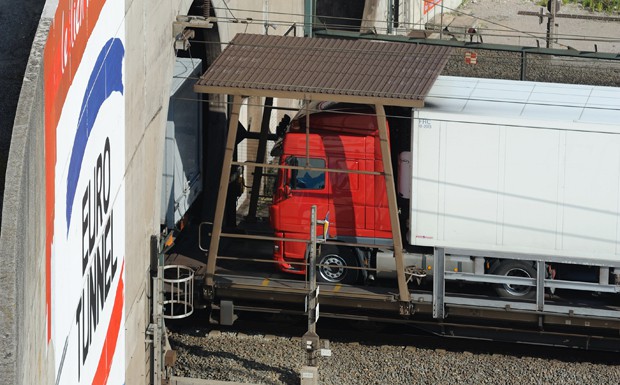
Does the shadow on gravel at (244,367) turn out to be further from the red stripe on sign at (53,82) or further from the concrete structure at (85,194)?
the red stripe on sign at (53,82)

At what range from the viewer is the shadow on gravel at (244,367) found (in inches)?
692

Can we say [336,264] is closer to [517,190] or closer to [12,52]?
[517,190]

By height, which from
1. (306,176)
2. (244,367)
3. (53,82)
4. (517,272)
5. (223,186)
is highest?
(53,82)

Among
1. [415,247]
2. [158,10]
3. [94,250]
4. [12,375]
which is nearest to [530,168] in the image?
[415,247]

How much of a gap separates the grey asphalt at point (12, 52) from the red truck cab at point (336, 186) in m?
7.93

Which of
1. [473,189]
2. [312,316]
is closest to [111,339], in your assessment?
[312,316]

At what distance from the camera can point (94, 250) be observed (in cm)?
1150

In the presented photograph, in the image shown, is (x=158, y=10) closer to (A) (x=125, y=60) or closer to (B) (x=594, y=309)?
Answer: (A) (x=125, y=60)

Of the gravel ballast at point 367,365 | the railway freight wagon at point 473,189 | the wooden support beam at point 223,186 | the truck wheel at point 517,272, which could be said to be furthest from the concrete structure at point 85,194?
the truck wheel at point 517,272

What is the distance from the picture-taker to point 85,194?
1076 centimetres

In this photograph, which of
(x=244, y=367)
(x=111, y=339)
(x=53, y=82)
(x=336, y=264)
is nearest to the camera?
(x=53, y=82)

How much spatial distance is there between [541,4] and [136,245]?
3620 centimetres

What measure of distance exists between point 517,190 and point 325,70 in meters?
3.50

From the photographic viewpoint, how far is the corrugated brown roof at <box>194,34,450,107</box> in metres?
17.7
